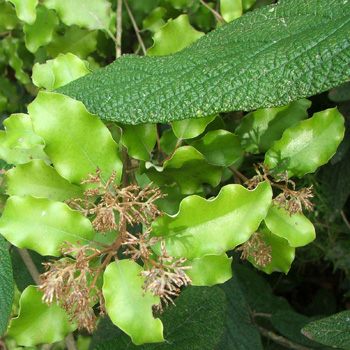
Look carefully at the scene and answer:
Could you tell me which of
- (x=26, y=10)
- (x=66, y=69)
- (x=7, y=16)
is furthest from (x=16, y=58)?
(x=66, y=69)

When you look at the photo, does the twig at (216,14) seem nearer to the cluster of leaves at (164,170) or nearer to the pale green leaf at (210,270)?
the cluster of leaves at (164,170)

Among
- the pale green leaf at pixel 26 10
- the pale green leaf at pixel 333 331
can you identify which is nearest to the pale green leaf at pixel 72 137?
the pale green leaf at pixel 26 10

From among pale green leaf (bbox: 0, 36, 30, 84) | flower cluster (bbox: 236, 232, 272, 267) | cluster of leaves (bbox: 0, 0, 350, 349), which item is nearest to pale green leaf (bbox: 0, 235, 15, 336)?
cluster of leaves (bbox: 0, 0, 350, 349)

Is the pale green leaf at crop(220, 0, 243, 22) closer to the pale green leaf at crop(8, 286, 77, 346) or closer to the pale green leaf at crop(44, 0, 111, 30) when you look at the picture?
the pale green leaf at crop(44, 0, 111, 30)

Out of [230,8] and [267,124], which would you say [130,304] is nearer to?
[267,124]

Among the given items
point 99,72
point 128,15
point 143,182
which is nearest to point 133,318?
point 143,182

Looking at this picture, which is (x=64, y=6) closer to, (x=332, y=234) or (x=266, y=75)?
(x=266, y=75)
